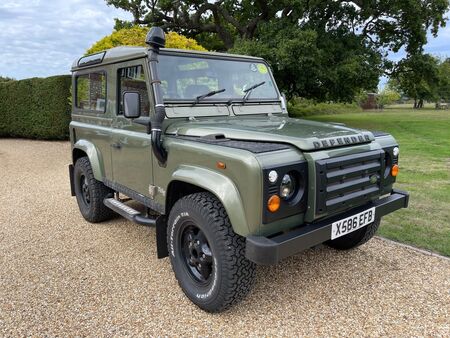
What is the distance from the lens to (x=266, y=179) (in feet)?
7.73

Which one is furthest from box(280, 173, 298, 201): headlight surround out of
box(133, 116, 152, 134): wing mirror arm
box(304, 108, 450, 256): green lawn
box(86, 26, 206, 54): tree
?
box(86, 26, 206, 54): tree

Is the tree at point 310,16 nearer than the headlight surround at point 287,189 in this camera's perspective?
No

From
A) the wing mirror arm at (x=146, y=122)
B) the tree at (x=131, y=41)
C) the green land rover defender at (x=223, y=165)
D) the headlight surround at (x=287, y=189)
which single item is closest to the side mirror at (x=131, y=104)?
the green land rover defender at (x=223, y=165)

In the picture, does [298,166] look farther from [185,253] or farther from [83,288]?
[83,288]

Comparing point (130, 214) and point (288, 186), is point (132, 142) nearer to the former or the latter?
point (130, 214)

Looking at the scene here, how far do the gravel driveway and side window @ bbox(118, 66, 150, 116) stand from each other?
1545 millimetres

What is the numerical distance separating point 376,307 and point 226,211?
4.90 ft

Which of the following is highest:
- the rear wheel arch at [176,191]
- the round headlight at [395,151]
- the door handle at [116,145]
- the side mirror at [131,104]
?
the side mirror at [131,104]

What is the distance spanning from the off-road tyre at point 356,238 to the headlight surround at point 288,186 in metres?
1.48

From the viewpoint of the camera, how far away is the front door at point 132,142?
345 centimetres

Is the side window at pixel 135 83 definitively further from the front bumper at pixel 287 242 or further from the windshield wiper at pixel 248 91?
the front bumper at pixel 287 242

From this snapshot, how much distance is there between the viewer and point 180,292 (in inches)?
127

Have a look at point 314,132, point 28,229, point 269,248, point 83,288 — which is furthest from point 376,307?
point 28,229

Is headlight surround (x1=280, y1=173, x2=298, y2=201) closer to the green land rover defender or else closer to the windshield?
the green land rover defender
